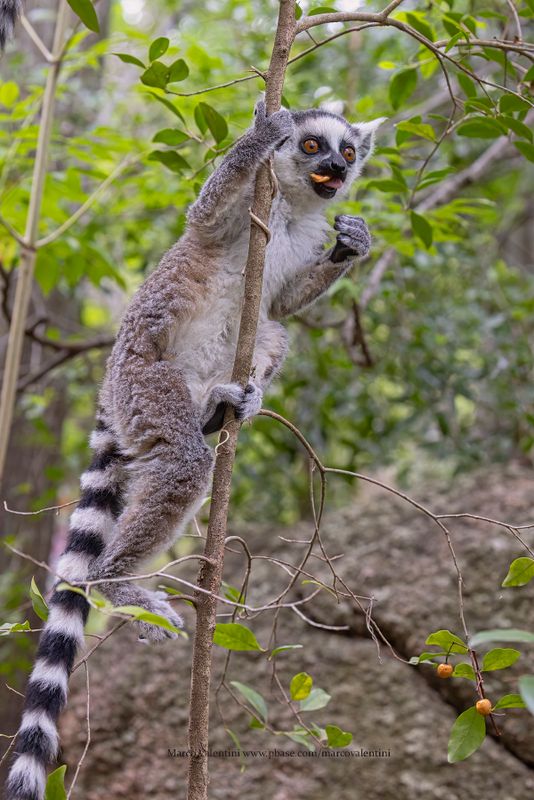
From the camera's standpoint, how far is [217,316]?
320 cm

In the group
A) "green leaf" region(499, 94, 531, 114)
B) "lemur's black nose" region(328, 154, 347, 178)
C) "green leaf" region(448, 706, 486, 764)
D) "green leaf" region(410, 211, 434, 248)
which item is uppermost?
"green leaf" region(499, 94, 531, 114)

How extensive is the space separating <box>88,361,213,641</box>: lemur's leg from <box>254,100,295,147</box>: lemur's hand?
35.4 inches

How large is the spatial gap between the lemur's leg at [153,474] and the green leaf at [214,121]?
0.86 m

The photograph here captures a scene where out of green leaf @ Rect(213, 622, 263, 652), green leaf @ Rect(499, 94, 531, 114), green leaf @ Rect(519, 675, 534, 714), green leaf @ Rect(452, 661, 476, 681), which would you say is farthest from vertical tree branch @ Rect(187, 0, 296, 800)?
green leaf @ Rect(519, 675, 534, 714)

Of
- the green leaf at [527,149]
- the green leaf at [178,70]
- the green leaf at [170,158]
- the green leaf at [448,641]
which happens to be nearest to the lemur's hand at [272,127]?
the green leaf at [178,70]

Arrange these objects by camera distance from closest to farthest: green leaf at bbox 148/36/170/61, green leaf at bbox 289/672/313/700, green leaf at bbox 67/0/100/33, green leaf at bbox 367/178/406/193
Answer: green leaf at bbox 67/0/100/33
green leaf at bbox 289/672/313/700
green leaf at bbox 148/36/170/61
green leaf at bbox 367/178/406/193

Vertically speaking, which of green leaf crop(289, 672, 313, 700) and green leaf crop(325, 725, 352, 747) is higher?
green leaf crop(289, 672, 313, 700)

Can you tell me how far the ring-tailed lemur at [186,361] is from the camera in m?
2.67

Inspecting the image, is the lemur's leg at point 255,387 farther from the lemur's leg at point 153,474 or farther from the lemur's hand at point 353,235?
the lemur's hand at point 353,235

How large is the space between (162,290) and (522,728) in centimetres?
272

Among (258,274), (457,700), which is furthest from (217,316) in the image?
(457,700)

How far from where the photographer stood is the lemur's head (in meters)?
3.33

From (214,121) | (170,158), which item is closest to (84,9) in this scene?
(214,121)

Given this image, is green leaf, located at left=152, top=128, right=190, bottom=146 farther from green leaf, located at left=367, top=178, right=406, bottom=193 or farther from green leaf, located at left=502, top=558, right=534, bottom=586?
green leaf, located at left=502, top=558, right=534, bottom=586
